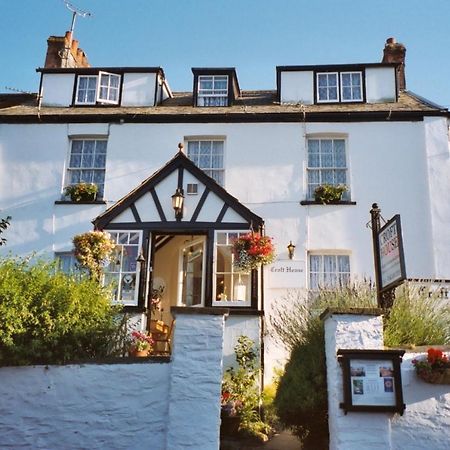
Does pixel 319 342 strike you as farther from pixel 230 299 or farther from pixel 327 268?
pixel 327 268

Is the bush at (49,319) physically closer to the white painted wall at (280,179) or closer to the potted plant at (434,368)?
the potted plant at (434,368)

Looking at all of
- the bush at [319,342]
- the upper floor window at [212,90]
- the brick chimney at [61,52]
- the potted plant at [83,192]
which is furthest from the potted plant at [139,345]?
the brick chimney at [61,52]

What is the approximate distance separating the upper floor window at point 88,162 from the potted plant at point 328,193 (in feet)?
18.2

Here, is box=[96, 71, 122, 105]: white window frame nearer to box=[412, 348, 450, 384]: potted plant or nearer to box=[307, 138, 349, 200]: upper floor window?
box=[307, 138, 349, 200]: upper floor window

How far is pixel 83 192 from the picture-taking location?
45.9ft

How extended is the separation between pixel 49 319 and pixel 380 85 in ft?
38.5

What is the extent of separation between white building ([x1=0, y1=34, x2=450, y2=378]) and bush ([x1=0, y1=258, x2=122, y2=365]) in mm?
4156

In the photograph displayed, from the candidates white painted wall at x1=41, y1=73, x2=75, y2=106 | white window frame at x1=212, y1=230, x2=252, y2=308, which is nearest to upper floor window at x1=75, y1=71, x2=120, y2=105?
white painted wall at x1=41, y1=73, x2=75, y2=106

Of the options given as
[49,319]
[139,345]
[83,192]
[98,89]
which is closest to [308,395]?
[139,345]

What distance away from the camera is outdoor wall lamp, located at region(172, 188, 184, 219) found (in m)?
12.0

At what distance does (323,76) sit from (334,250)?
5.31m

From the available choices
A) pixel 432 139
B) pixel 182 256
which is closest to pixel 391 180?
pixel 432 139

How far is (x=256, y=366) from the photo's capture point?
10.5 m

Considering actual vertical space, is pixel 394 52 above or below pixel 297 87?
above
